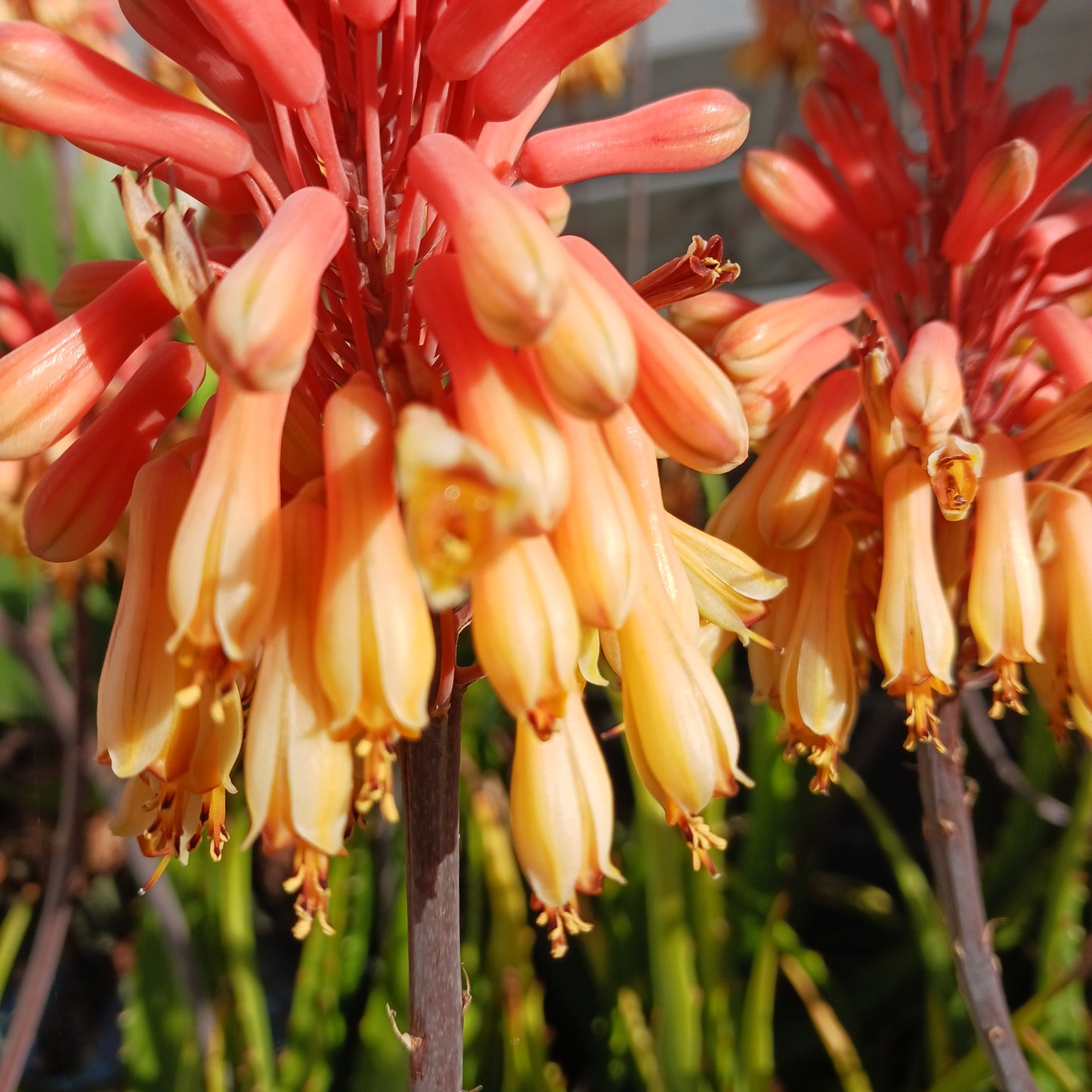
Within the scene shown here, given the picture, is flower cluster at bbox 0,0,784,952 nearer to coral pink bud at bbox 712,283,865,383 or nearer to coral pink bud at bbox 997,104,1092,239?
coral pink bud at bbox 712,283,865,383

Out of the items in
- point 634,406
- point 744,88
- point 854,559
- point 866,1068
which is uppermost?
point 634,406

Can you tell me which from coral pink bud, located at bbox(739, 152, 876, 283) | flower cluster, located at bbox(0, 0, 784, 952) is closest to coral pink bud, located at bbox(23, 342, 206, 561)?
flower cluster, located at bbox(0, 0, 784, 952)

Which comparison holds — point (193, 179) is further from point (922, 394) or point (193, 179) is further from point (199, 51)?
point (922, 394)

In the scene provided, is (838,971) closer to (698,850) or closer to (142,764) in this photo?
(698,850)

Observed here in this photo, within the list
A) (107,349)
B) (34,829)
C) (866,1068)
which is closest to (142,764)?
(107,349)

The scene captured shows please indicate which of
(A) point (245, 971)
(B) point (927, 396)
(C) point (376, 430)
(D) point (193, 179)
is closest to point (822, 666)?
(B) point (927, 396)

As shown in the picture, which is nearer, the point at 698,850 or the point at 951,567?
the point at 698,850

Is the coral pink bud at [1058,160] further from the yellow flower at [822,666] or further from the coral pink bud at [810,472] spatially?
the yellow flower at [822,666]
